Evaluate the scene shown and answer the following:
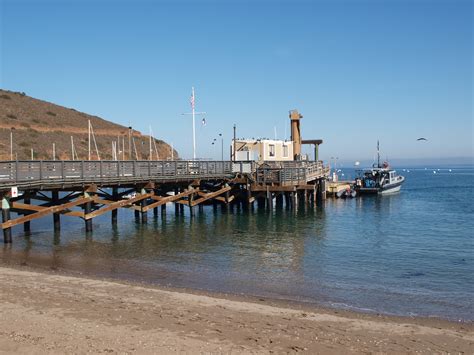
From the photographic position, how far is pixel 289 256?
76.5 ft

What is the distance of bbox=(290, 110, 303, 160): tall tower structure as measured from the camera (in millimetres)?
51188

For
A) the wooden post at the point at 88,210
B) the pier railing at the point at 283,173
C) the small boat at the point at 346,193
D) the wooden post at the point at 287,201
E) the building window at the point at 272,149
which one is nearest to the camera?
the wooden post at the point at 88,210

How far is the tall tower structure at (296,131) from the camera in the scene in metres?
51.2

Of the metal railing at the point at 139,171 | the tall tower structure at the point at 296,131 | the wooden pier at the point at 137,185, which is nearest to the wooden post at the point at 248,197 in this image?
the wooden pier at the point at 137,185

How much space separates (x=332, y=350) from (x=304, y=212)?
31796 mm

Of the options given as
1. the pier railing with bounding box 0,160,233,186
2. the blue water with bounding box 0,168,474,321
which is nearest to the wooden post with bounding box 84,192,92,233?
the blue water with bounding box 0,168,474,321

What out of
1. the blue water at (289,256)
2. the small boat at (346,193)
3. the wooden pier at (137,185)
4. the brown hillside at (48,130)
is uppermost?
the brown hillside at (48,130)

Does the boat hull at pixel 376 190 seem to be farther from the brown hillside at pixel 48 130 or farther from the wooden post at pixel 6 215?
the brown hillside at pixel 48 130

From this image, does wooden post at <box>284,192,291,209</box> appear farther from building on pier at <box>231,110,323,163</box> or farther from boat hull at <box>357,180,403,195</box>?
boat hull at <box>357,180,403,195</box>

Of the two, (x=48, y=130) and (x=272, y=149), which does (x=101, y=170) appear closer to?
(x=272, y=149)

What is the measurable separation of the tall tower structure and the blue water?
13.3 metres

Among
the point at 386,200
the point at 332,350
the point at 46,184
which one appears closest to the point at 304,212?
the point at 386,200

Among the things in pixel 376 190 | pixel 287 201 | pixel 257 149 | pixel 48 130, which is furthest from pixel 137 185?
pixel 48 130

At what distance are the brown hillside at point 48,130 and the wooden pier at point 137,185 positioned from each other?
4349cm
